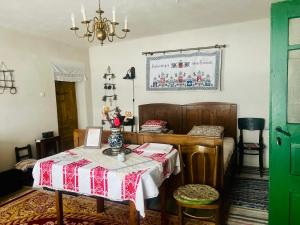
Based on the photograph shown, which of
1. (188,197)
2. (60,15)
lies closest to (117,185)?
(188,197)

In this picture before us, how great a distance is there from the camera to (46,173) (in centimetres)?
204

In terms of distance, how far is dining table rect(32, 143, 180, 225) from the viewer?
1.73m

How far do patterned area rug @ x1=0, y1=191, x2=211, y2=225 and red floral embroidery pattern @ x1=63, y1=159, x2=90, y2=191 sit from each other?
71 cm

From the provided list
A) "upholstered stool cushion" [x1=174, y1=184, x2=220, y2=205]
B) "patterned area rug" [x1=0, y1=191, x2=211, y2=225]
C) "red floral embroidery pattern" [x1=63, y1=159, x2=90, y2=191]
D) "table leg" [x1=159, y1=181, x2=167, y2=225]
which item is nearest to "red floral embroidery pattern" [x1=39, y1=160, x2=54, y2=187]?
"red floral embroidery pattern" [x1=63, y1=159, x2=90, y2=191]

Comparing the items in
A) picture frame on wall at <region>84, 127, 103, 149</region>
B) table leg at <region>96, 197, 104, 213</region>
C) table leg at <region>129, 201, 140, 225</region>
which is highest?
picture frame on wall at <region>84, 127, 103, 149</region>

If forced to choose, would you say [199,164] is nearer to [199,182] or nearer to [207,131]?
[199,182]

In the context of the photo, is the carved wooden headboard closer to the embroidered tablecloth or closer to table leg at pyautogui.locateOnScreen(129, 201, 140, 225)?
the embroidered tablecloth

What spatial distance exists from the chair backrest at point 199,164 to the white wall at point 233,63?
Result: 2132mm

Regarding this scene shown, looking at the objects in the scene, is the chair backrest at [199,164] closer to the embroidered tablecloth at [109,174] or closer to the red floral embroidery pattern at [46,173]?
the embroidered tablecloth at [109,174]

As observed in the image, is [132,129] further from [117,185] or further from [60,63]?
[117,185]

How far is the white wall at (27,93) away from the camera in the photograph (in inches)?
150

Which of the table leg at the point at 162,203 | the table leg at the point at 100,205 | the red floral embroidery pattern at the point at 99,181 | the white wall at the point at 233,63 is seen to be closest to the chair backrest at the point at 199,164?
the table leg at the point at 162,203

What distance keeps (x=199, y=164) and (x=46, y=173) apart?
1.43 metres

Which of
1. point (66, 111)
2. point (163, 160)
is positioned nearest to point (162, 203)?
point (163, 160)
